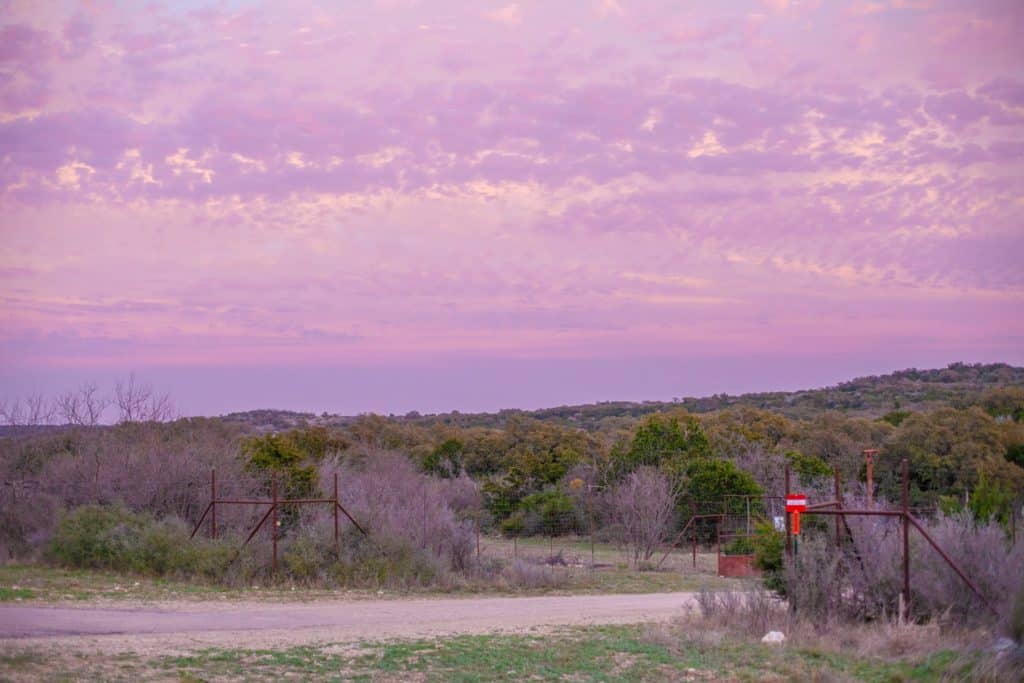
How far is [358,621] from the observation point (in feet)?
62.1

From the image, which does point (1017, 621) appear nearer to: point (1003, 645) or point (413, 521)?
point (1003, 645)

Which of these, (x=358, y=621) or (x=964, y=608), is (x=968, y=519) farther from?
(x=358, y=621)

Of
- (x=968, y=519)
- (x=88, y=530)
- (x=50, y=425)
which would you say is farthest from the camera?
(x=50, y=425)

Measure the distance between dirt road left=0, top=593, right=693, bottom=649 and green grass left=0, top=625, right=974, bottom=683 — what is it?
1.31 m

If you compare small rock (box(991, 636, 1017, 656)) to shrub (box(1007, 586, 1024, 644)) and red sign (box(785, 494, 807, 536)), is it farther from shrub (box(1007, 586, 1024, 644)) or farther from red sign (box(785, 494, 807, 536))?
red sign (box(785, 494, 807, 536))

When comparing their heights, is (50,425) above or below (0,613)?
above

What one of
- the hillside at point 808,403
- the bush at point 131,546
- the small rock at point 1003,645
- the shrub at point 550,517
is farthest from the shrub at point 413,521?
the hillside at point 808,403

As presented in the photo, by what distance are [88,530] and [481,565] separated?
10.1 meters

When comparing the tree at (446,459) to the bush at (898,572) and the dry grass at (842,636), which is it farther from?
the bush at (898,572)

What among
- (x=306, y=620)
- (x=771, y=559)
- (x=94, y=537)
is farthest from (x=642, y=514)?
(x=306, y=620)

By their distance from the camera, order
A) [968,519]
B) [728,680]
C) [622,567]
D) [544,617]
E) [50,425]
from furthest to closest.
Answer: [50,425]
[622,567]
[544,617]
[968,519]
[728,680]

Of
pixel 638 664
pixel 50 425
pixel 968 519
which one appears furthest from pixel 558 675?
pixel 50 425

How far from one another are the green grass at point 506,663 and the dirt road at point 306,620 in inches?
51.4

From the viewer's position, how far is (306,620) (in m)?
19.0
